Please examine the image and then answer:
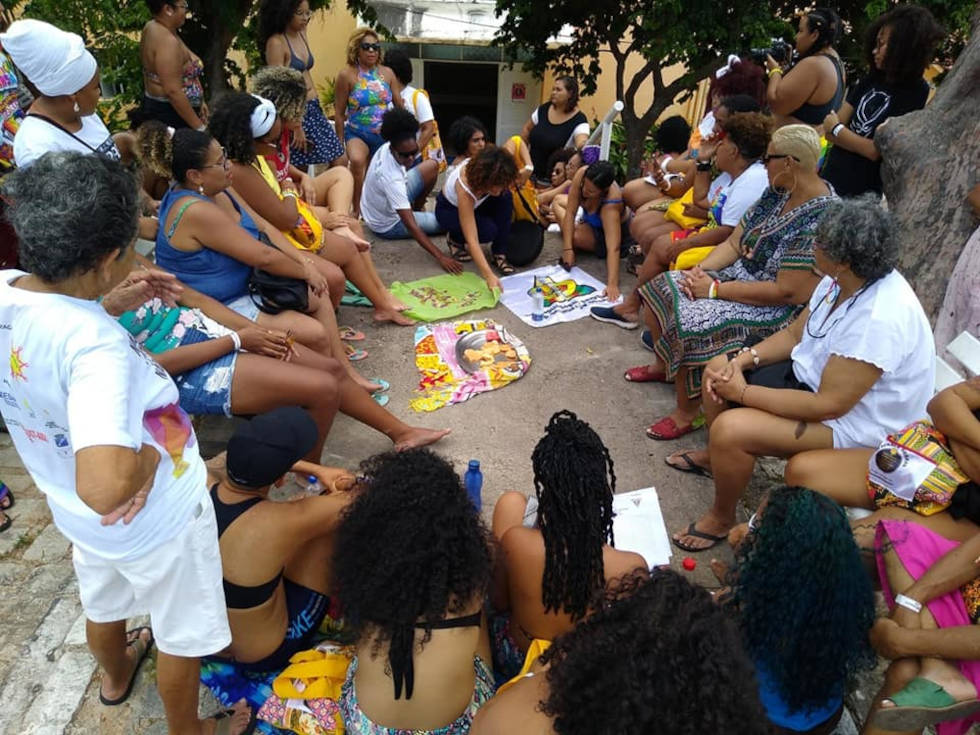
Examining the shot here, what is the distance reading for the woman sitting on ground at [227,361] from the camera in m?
2.77

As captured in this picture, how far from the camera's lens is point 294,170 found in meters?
4.67

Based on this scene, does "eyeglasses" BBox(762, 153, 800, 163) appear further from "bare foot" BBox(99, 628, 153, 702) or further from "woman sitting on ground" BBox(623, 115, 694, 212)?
"bare foot" BBox(99, 628, 153, 702)

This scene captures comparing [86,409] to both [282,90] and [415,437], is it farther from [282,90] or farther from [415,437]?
[282,90]

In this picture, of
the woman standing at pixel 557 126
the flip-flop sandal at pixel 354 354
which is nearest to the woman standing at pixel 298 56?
the flip-flop sandal at pixel 354 354

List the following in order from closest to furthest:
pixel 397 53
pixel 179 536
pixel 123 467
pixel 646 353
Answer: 1. pixel 123 467
2. pixel 179 536
3. pixel 646 353
4. pixel 397 53

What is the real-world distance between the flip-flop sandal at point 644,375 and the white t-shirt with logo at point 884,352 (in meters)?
1.37

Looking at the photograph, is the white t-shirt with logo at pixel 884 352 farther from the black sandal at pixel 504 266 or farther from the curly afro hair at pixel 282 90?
the curly afro hair at pixel 282 90

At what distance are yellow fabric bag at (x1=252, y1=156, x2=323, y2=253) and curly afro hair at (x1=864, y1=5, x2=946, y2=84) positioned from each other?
3516 millimetres

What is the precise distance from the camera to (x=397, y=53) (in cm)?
594

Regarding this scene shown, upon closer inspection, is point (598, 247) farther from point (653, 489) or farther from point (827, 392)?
point (827, 392)

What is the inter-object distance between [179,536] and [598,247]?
4.28 m

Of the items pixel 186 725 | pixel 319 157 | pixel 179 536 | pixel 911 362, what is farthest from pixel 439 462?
pixel 319 157

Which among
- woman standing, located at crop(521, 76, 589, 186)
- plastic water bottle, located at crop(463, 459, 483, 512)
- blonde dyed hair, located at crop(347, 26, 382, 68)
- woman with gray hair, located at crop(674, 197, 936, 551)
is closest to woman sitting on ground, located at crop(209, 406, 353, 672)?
plastic water bottle, located at crop(463, 459, 483, 512)

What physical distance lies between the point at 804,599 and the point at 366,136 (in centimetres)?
518
